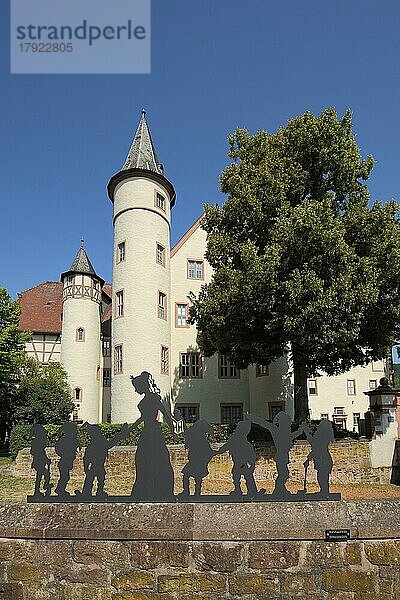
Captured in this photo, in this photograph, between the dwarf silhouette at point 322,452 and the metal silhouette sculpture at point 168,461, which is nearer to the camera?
the metal silhouette sculpture at point 168,461

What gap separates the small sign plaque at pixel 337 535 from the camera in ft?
14.5

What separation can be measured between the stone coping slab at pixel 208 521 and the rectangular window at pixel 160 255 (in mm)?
24519

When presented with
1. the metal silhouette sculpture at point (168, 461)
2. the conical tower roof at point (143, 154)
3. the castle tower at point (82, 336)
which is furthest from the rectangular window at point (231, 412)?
the metal silhouette sculpture at point (168, 461)

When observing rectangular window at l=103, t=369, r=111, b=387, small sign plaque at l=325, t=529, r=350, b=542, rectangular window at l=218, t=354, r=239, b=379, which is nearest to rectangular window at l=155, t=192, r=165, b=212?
rectangular window at l=218, t=354, r=239, b=379

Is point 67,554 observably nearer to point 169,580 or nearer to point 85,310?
point 169,580

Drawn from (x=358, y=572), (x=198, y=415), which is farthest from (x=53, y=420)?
(x=358, y=572)

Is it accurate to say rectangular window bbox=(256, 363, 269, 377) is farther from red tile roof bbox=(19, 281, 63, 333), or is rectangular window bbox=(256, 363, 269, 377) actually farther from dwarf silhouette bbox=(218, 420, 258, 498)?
dwarf silhouette bbox=(218, 420, 258, 498)

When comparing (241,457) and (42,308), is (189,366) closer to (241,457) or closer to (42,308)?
(42,308)

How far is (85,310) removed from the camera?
33750 mm

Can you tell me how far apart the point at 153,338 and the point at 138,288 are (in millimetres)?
2774

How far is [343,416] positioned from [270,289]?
59.0ft

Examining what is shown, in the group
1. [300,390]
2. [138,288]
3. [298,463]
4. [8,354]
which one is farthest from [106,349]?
[298,463]

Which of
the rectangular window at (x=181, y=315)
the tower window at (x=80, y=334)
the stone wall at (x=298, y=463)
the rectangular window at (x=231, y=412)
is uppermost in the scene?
the rectangular window at (x=181, y=315)

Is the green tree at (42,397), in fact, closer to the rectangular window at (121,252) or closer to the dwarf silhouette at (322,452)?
the rectangular window at (121,252)
